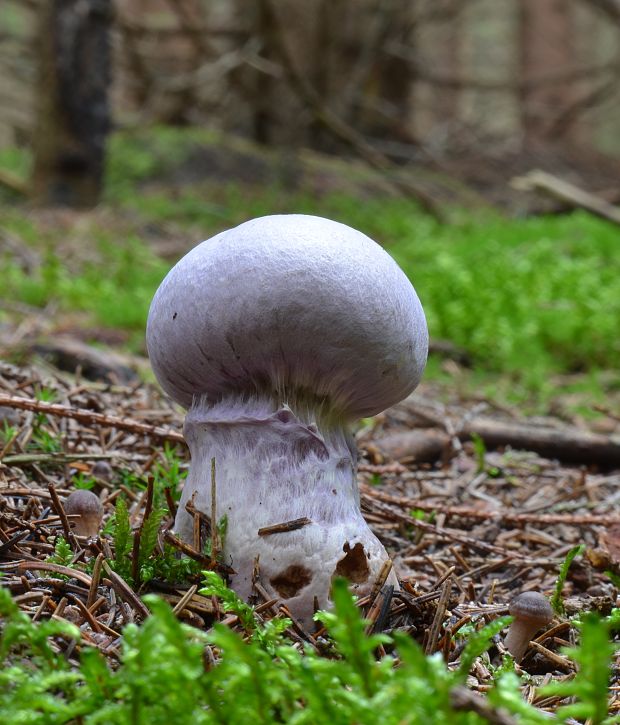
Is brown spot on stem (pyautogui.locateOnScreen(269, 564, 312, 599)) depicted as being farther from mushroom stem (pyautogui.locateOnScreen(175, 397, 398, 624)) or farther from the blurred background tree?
the blurred background tree

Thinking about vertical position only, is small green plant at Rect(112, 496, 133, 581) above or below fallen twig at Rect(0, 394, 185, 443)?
below

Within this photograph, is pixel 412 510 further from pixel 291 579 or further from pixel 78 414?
pixel 78 414

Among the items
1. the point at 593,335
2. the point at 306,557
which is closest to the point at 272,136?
the point at 593,335

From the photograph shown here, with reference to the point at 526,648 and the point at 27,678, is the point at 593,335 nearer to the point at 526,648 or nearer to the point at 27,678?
the point at 526,648

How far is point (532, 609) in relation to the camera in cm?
159

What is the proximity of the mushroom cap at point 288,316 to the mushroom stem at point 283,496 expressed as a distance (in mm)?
82

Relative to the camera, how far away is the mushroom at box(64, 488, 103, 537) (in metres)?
1.82

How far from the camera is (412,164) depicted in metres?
13.7

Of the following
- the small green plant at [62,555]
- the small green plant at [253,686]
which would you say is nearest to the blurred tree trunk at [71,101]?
the small green plant at [62,555]

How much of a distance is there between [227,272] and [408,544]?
1.08 metres

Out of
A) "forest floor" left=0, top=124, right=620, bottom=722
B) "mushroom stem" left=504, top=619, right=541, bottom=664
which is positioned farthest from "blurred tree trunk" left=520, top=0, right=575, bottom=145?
"mushroom stem" left=504, top=619, right=541, bottom=664

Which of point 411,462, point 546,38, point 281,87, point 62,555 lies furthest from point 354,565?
point 546,38

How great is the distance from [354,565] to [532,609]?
393 millimetres

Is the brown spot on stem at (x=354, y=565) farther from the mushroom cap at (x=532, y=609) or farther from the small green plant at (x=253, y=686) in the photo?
the small green plant at (x=253, y=686)
